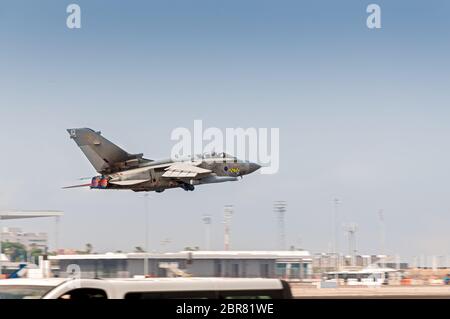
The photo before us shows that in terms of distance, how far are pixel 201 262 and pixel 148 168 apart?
2483 cm

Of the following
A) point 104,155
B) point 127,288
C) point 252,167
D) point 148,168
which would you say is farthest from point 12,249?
point 127,288

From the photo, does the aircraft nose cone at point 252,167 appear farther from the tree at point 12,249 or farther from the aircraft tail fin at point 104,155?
the tree at point 12,249

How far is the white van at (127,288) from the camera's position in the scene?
13070mm

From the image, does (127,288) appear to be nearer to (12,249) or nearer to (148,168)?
(12,249)

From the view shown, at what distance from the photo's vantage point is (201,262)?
117 ft

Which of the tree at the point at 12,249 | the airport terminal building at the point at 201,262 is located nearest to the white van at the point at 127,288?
the airport terminal building at the point at 201,262

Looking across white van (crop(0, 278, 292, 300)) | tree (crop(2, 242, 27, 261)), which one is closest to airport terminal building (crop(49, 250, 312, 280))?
tree (crop(2, 242, 27, 261))

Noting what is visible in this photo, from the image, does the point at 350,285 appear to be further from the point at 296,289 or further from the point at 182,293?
the point at 182,293

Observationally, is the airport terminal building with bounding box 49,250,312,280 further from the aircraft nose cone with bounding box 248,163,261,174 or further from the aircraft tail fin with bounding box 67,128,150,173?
the aircraft nose cone with bounding box 248,163,261,174

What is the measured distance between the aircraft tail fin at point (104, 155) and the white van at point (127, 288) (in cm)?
4625

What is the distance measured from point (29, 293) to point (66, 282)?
2.59ft
